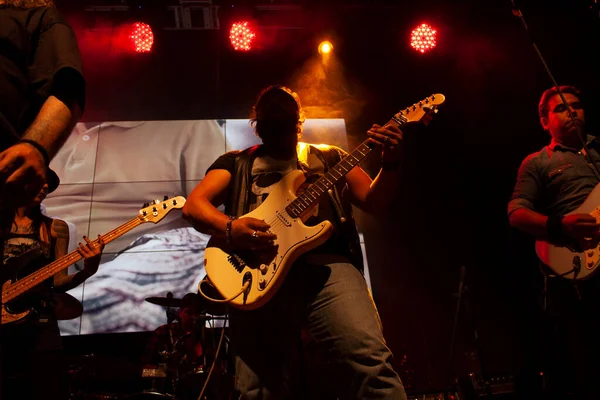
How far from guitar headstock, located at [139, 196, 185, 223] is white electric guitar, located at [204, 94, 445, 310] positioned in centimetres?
242

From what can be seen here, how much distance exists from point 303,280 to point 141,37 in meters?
4.79

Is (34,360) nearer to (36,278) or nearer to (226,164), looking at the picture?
(36,278)

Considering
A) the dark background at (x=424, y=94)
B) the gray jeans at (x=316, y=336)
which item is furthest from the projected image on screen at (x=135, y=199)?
the gray jeans at (x=316, y=336)

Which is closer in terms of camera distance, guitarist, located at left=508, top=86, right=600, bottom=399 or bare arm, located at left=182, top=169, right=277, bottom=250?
bare arm, located at left=182, top=169, right=277, bottom=250

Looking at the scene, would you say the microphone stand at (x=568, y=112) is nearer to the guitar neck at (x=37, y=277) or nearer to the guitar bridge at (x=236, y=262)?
the guitar bridge at (x=236, y=262)

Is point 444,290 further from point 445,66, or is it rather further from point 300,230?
point 300,230

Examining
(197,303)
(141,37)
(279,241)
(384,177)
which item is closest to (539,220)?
(384,177)

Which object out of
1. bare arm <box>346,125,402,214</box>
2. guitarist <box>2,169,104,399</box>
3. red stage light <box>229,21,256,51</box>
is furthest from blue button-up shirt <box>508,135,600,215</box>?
red stage light <box>229,21,256,51</box>

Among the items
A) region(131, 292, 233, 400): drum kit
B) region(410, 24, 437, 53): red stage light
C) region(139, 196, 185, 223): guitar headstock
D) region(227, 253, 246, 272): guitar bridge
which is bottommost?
region(131, 292, 233, 400): drum kit

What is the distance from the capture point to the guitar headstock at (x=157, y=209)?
4.57 m

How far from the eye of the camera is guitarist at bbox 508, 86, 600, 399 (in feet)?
9.14

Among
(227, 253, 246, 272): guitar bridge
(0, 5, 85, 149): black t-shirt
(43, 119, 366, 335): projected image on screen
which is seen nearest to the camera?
(0, 5, 85, 149): black t-shirt

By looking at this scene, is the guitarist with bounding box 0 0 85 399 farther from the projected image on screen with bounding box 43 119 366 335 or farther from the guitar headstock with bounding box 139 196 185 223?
the projected image on screen with bounding box 43 119 366 335

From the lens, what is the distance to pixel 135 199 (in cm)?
514
